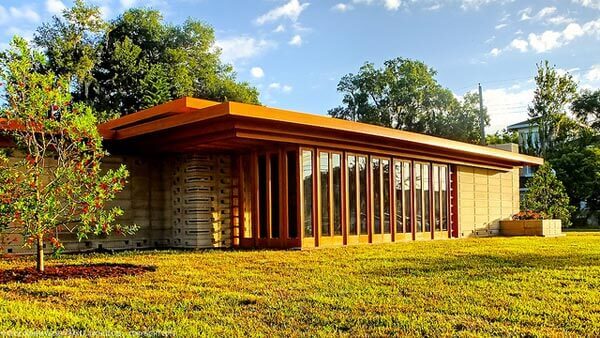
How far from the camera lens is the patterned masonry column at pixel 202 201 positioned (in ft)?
41.0

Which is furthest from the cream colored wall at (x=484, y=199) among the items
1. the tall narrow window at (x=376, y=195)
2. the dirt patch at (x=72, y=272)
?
the dirt patch at (x=72, y=272)

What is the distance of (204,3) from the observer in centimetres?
1384

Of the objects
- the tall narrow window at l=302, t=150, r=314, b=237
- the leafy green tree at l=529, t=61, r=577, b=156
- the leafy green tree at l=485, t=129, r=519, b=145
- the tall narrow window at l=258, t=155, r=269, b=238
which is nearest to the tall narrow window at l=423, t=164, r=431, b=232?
the tall narrow window at l=302, t=150, r=314, b=237

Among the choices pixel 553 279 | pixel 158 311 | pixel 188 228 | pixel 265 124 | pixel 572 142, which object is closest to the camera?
pixel 158 311

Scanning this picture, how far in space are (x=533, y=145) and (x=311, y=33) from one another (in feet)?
81.6

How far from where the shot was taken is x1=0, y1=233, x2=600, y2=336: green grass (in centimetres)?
456

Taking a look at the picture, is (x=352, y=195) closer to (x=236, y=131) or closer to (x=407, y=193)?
(x=407, y=193)

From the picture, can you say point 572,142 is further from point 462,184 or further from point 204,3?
point 204,3

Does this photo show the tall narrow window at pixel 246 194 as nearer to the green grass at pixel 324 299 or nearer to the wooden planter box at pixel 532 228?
the green grass at pixel 324 299

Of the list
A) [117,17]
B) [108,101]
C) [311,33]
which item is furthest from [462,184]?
[117,17]

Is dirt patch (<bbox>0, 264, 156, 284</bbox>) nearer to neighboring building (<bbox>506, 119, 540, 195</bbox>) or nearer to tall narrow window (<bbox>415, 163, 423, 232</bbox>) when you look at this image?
tall narrow window (<bbox>415, 163, 423, 232</bbox>)

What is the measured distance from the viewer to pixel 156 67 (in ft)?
89.1

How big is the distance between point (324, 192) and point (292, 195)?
26.5 inches

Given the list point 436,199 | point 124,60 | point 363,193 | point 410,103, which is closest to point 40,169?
point 363,193
